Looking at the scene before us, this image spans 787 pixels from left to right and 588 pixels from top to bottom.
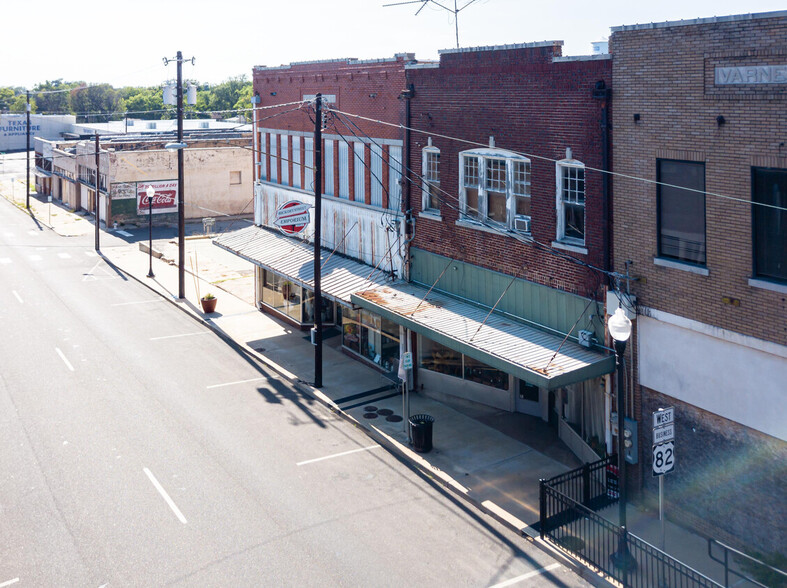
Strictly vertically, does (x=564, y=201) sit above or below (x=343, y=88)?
below

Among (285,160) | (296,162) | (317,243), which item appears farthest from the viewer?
(285,160)

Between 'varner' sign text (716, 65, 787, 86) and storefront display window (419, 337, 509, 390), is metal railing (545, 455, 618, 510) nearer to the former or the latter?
storefront display window (419, 337, 509, 390)

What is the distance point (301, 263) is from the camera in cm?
2900

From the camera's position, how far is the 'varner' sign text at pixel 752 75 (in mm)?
14243

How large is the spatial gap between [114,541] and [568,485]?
9.51 metres

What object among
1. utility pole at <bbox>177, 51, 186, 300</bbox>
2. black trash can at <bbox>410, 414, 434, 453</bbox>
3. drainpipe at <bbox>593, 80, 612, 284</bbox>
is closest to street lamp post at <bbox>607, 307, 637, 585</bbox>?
drainpipe at <bbox>593, 80, 612, 284</bbox>

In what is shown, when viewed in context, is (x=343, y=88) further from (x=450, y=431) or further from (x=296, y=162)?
(x=450, y=431)

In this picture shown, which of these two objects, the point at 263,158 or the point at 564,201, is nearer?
the point at 564,201

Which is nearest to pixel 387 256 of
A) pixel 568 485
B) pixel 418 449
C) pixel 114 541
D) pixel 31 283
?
pixel 418 449

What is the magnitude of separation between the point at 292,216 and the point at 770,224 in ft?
58.1

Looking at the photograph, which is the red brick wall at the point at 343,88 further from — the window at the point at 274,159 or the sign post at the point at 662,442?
the sign post at the point at 662,442

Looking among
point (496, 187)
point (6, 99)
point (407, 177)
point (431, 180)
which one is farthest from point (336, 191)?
point (6, 99)

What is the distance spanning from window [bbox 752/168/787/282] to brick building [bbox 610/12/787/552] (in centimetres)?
2

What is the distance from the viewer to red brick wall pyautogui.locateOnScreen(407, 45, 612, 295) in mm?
18406
